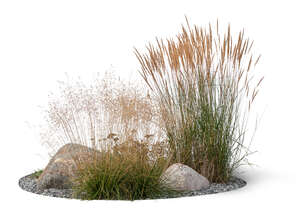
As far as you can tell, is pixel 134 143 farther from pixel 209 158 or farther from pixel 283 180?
pixel 283 180

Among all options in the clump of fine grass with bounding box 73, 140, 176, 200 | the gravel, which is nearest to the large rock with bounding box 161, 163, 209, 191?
the gravel

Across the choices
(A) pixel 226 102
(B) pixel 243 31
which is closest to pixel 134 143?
(A) pixel 226 102

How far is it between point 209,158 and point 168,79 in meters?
1.21

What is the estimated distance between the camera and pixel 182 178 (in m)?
5.92

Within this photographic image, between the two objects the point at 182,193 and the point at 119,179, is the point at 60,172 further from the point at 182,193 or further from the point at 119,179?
the point at 182,193

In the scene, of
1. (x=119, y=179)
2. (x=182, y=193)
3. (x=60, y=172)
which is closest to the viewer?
(x=119, y=179)

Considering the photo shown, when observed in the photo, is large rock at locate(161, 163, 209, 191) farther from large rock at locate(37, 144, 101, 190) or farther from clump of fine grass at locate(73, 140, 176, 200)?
large rock at locate(37, 144, 101, 190)

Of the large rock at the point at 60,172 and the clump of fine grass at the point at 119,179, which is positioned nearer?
the clump of fine grass at the point at 119,179

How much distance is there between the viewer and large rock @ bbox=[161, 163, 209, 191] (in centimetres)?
588

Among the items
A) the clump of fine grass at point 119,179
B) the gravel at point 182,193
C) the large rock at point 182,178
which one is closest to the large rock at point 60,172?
the gravel at point 182,193

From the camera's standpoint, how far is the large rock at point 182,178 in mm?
5879

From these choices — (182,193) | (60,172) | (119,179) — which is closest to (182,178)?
(182,193)

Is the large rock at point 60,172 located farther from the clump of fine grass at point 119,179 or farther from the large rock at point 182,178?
the large rock at point 182,178

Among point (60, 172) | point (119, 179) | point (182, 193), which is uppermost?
point (60, 172)
